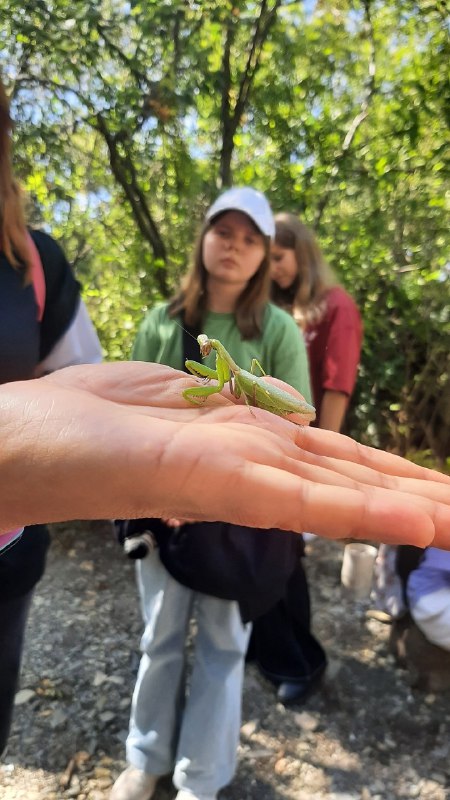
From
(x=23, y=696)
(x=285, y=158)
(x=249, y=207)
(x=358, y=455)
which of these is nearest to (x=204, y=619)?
(x=358, y=455)

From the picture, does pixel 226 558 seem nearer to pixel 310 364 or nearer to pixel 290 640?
pixel 290 640

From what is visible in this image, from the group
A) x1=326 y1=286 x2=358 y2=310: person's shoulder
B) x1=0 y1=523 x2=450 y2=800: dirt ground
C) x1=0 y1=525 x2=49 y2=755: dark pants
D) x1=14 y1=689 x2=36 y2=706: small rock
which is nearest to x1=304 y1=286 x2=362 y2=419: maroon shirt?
x1=326 y1=286 x2=358 y2=310: person's shoulder

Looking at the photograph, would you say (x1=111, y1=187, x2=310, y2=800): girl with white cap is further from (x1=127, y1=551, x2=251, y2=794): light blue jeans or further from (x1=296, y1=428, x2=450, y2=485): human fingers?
(x1=296, y1=428, x2=450, y2=485): human fingers

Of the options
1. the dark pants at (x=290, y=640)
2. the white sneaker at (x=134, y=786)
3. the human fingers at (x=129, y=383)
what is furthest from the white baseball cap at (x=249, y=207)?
the white sneaker at (x=134, y=786)

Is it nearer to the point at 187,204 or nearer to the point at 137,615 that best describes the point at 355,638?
the point at 137,615

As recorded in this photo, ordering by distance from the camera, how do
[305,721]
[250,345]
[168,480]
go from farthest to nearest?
[305,721], [250,345], [168,480]

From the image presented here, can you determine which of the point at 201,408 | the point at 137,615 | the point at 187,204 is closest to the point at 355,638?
the point at 137,615
